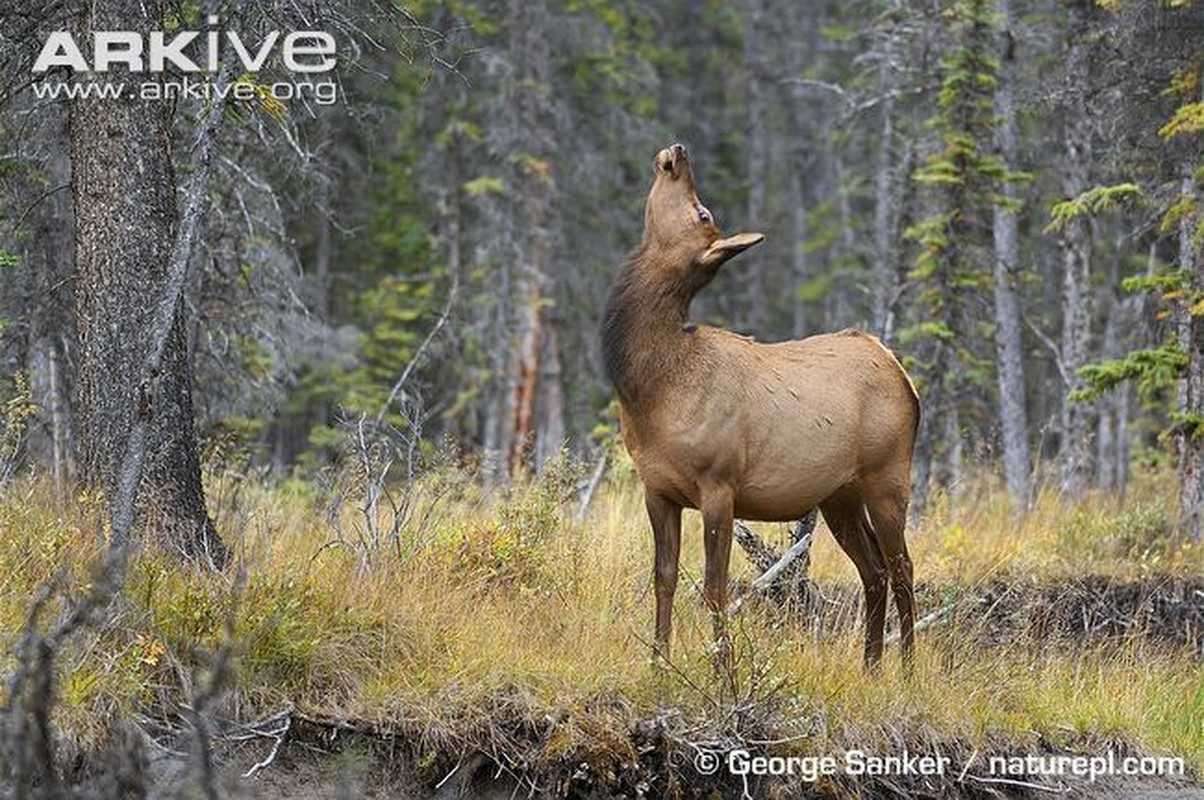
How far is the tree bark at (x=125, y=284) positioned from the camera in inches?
331

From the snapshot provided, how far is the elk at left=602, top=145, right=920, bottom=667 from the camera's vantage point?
304 inches

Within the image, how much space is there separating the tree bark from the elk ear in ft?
9.68

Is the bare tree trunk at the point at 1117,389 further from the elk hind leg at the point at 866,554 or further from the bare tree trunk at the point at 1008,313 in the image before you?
the elk hind leg at the point at 866,554

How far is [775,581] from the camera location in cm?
973

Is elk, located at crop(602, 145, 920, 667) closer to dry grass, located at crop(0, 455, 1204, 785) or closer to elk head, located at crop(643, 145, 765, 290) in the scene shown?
elk head, located at crop(643, 145, 765, 290)

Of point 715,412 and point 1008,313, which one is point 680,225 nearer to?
point 715,412

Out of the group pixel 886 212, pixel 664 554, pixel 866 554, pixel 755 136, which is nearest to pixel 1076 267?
pixel 886 212

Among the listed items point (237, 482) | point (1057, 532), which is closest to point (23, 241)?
point (237, 482)

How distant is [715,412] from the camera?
7789 mm

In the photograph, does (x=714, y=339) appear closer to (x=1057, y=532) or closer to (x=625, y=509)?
(x=625, y=509)

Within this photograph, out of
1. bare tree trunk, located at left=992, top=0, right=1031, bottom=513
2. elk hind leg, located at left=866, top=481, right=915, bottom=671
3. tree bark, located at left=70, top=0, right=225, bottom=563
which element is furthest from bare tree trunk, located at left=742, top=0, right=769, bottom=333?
tree bark, located at left=70, top=0, right=225, bottom=563

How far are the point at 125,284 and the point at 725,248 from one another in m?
3.41

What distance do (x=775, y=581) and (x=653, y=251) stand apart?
2.72 meters

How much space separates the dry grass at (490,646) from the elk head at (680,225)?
1.78 meters
